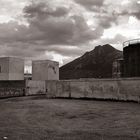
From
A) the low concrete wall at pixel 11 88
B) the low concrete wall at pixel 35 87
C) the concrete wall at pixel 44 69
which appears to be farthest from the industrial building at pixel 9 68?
the low concrete wall at pixel 35 87

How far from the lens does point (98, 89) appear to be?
18.2m

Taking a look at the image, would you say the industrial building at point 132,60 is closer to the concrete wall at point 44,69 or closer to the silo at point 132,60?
the silo at point 132,60

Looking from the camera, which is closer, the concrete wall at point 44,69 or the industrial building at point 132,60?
the industrial building at point 132,60

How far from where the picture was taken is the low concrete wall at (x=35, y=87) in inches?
1021

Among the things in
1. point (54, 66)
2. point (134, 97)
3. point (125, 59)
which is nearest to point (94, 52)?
point (54, 66)

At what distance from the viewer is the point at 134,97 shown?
16281mm

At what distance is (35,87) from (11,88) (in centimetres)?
355

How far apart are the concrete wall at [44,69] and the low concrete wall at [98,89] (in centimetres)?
805

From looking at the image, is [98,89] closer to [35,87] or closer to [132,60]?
[132,60]

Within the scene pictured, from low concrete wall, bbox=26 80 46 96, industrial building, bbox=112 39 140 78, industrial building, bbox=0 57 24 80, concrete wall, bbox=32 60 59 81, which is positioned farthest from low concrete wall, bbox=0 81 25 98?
industrial building, bbox=112 39 140 78

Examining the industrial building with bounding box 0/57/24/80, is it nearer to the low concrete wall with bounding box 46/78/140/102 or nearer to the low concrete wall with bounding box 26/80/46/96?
the low concrete wall with bounding box 26/80/46/96

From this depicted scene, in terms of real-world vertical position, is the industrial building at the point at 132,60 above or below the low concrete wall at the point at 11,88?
above

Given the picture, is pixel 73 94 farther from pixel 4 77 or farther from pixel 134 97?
pixel 4 77

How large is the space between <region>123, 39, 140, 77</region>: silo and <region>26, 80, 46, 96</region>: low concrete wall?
36.5ft
